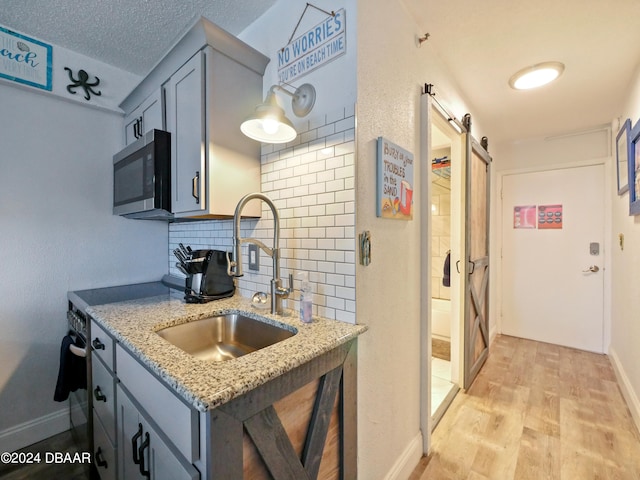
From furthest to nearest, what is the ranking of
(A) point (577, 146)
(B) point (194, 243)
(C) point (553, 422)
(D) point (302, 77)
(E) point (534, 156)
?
(E) point (534, 156), (A) point (577, 146), (B) point (194, 243), (C) point (553, 422), (D) point (302, 77)

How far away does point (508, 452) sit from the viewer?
1689 millimetres

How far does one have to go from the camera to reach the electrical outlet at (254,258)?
1.56 meters

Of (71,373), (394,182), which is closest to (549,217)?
(394,182)

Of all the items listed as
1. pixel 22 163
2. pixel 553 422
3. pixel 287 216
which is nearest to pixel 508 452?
pixel 553 422

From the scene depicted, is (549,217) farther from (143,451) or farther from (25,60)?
(25,60)

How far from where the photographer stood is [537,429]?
1.88 metres

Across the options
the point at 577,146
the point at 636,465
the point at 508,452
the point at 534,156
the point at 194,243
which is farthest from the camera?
the point at 534,156

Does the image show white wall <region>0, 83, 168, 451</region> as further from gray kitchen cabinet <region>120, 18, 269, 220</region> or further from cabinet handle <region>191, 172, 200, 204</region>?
cabinet handle <region>191, 172, 200, 204</region>

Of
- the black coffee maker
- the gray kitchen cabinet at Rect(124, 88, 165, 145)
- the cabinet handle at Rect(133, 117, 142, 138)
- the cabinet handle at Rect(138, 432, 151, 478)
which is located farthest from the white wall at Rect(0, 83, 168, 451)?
the cabinet handle at Rect(138, 432, 151, 478)

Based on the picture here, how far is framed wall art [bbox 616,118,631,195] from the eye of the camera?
2119 millimetres

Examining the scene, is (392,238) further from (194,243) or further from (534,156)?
(534,156)

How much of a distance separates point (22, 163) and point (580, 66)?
3722 mm

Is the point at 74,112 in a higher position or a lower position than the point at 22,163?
higher

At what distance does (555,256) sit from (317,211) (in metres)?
3.33
